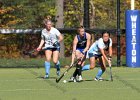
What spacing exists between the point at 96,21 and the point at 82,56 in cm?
2020

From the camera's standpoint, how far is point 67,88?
50.2 feet

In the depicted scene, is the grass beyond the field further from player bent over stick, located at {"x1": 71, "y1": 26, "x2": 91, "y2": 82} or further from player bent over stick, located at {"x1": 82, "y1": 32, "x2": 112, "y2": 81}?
A: player bent over stick, located at {"x1": 82, "y1": 32, "x2": 112, "y2": 81}

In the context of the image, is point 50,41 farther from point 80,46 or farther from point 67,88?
point 67,88

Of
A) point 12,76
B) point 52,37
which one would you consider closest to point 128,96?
point 52,37

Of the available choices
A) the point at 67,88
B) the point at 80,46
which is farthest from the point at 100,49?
the point at 67,88

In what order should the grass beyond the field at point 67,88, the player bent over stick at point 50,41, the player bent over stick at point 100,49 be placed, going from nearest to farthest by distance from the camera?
the grass beyond the field at point 67,88 < the player bent over stick at point 100,49 < the player bent over stick at point 50,41

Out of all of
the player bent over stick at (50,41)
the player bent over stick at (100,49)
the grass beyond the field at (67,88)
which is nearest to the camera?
the grass beyond the field at (67,88)

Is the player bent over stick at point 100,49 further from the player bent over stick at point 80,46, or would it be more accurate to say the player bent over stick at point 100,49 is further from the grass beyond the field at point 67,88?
the grass beyond the field at point 67,88

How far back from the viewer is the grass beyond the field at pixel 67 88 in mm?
13406

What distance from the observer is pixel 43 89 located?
15.1 meters

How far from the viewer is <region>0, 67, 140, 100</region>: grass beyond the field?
13406 millimetres

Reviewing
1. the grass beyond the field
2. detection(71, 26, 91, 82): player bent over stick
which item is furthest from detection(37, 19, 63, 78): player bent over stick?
detection(71, 26, 91, 82): player bent over stick

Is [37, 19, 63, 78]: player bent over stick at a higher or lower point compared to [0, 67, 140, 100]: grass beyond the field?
higher

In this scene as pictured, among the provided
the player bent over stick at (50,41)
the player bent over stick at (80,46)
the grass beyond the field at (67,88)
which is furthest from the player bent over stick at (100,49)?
the player bent over stick at (50,41)
